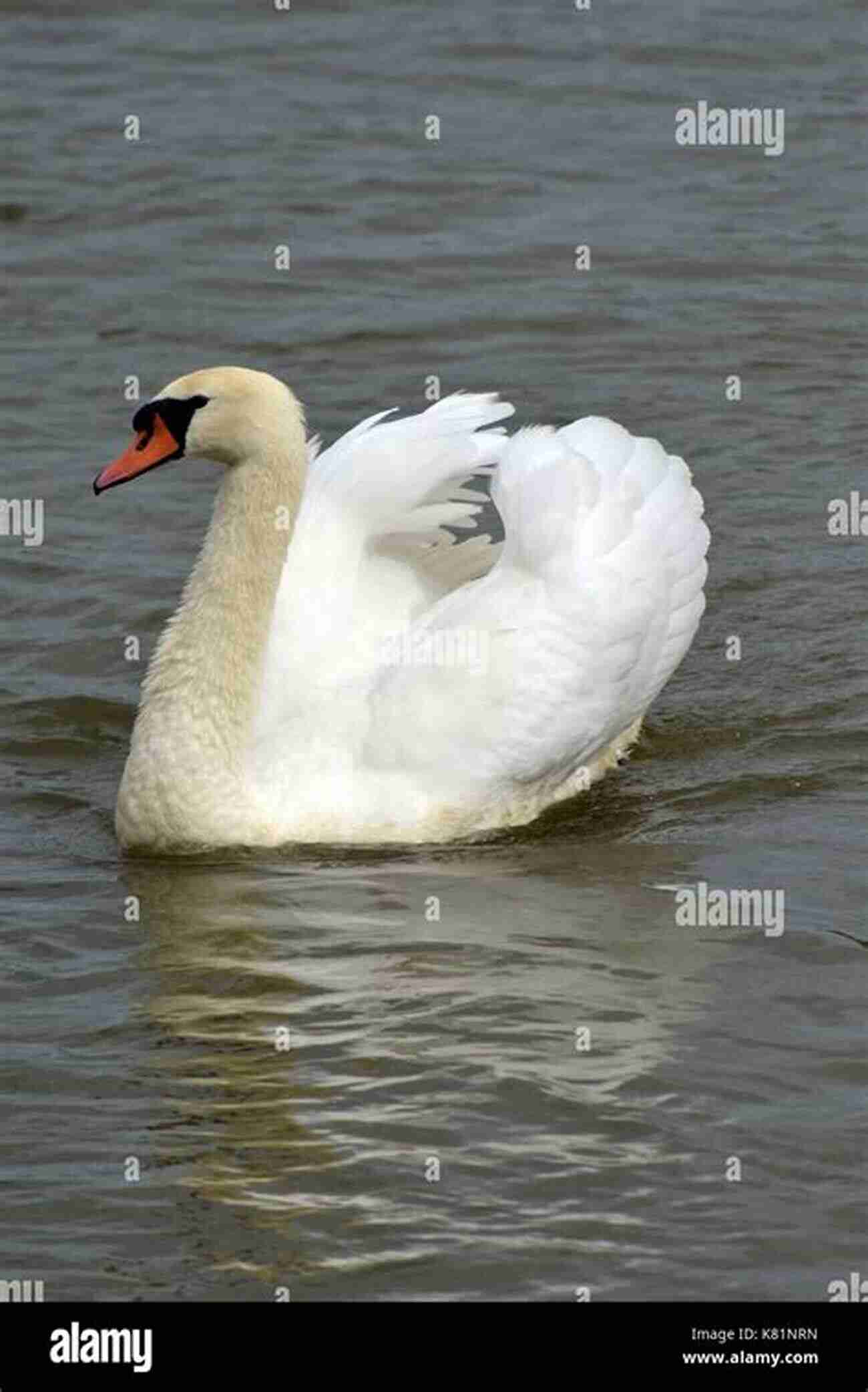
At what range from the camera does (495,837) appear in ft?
29.8

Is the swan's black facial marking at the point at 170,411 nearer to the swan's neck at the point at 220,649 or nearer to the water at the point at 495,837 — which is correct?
the swan's neck at the point at 220,649

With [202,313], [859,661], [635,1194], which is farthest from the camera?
[202,313]

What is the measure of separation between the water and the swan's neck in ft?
0.93

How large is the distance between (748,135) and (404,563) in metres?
7.34

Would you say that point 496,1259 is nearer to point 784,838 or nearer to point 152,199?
point 784,838

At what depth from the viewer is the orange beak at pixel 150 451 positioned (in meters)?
8.70

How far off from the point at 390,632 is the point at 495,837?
2.57ft

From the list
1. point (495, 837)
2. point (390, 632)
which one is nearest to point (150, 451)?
point (390, 632)

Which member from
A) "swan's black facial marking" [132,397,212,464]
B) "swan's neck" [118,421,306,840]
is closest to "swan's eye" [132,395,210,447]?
"swan's black facial marking" [132,397,212,464]

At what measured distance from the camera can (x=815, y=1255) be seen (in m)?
6.46

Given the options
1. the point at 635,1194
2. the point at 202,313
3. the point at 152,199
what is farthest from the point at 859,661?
the point at 152,199

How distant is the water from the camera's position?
266 inches
